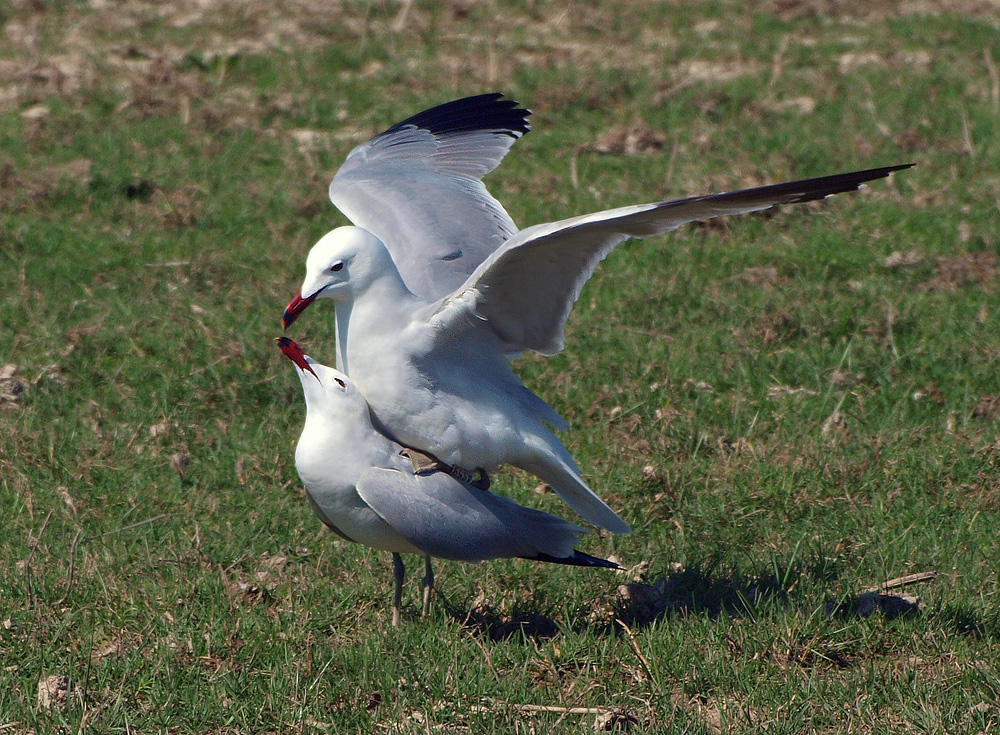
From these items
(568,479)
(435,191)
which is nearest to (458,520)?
(568,479)

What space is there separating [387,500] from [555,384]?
182 cm

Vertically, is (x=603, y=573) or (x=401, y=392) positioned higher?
(x=401, y=392)

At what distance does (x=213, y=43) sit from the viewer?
9367 mm

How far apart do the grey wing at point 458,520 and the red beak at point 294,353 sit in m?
0.36

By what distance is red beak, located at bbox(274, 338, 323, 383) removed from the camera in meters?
3.79

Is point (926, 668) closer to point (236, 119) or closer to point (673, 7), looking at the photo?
point (236, 119)

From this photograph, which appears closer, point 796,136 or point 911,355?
point 911,355

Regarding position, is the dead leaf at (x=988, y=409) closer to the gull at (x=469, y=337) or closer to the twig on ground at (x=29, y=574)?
the gull at (x=469, y=337)

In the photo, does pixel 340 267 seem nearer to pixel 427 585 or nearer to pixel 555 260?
pixel 555 260

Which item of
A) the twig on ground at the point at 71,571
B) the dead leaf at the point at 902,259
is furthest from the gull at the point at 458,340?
the dead leaf at the point at 902,259

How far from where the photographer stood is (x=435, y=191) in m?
5.11

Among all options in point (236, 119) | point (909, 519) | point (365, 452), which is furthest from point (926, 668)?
point (236, 119)

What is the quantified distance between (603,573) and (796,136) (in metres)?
4.28

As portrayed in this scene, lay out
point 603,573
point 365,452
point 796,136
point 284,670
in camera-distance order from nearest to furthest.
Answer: point 284,670 → point 365,452 → point 603,573 → point 796,136
